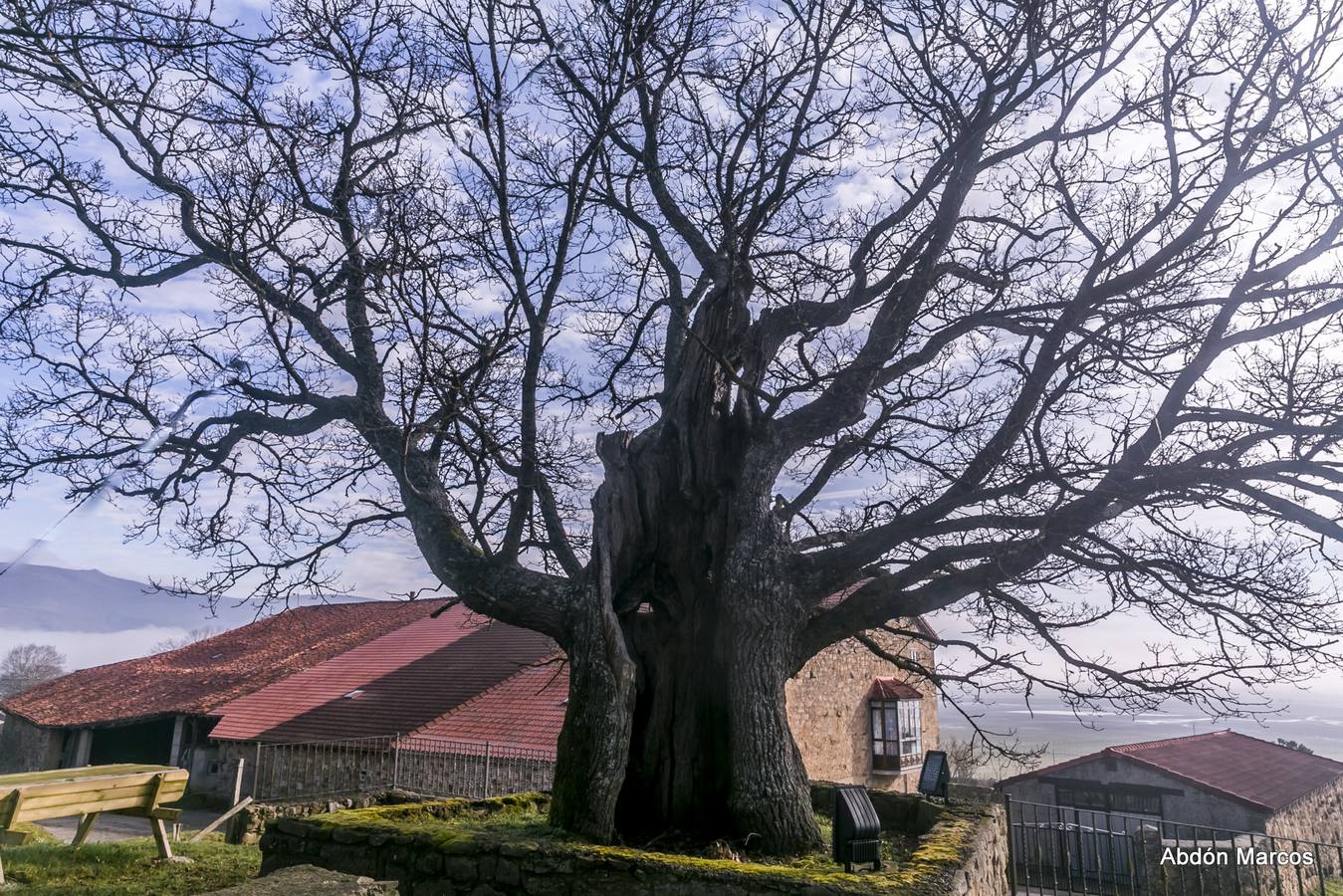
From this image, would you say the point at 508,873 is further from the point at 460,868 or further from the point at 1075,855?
the point at 1075,855

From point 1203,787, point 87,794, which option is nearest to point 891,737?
point 1203,787

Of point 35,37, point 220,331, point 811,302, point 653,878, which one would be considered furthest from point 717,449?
point 35,37

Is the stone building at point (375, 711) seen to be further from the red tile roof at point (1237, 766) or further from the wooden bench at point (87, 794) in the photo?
the wooden bench at point (87, 794)

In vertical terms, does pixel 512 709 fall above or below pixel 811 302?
below

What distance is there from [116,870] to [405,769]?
31.7 ft

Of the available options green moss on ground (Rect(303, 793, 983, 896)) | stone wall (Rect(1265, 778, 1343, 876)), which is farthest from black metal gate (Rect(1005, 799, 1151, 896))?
stone wall (Rect(1265, 778, 1343, 876))

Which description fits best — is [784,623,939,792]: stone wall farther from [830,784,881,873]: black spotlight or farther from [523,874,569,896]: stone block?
[523,874,569,896]: stone block

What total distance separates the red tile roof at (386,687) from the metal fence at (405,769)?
3.65ft

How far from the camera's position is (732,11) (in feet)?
30.6

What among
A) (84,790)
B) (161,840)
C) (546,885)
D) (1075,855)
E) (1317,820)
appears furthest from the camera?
(1317,820)

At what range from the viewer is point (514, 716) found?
58.4 feet

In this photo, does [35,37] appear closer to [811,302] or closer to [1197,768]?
[811,302]

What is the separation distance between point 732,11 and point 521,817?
9132mm

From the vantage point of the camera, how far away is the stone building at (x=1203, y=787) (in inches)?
763
